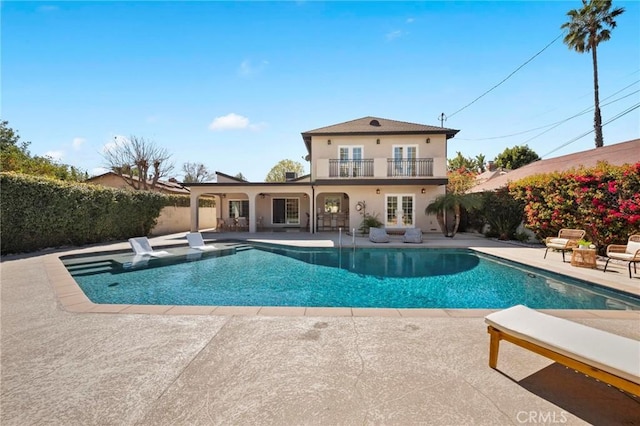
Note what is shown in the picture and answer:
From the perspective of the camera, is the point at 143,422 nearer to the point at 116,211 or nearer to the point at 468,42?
the point at 116,211

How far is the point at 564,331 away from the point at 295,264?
795 centimetres

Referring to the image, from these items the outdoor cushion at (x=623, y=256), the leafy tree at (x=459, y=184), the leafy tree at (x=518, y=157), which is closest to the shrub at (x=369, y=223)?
the leafy tree at (x=459, y=184)

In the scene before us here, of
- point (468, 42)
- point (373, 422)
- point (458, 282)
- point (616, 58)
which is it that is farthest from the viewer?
point (616, 58)

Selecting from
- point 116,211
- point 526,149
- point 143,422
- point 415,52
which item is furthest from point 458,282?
point 526,149

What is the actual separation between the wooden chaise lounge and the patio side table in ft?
21.7

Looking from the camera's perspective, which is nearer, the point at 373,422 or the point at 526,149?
the point at 373,422

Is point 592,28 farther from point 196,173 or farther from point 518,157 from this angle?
point 196,173

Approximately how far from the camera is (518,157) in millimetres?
35562

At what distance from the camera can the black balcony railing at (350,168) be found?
16.8 metres

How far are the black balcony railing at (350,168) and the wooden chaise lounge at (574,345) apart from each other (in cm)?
1407

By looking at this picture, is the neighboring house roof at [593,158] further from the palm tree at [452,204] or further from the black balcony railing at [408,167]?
the black balcony railing at [408,167]

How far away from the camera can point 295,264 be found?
32.5ft

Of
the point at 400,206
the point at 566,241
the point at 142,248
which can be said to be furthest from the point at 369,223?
the point at 142,248

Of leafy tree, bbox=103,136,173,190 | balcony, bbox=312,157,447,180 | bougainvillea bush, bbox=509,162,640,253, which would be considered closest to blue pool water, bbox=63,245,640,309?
bougainvillea bush, bbox=509,162,640,253
